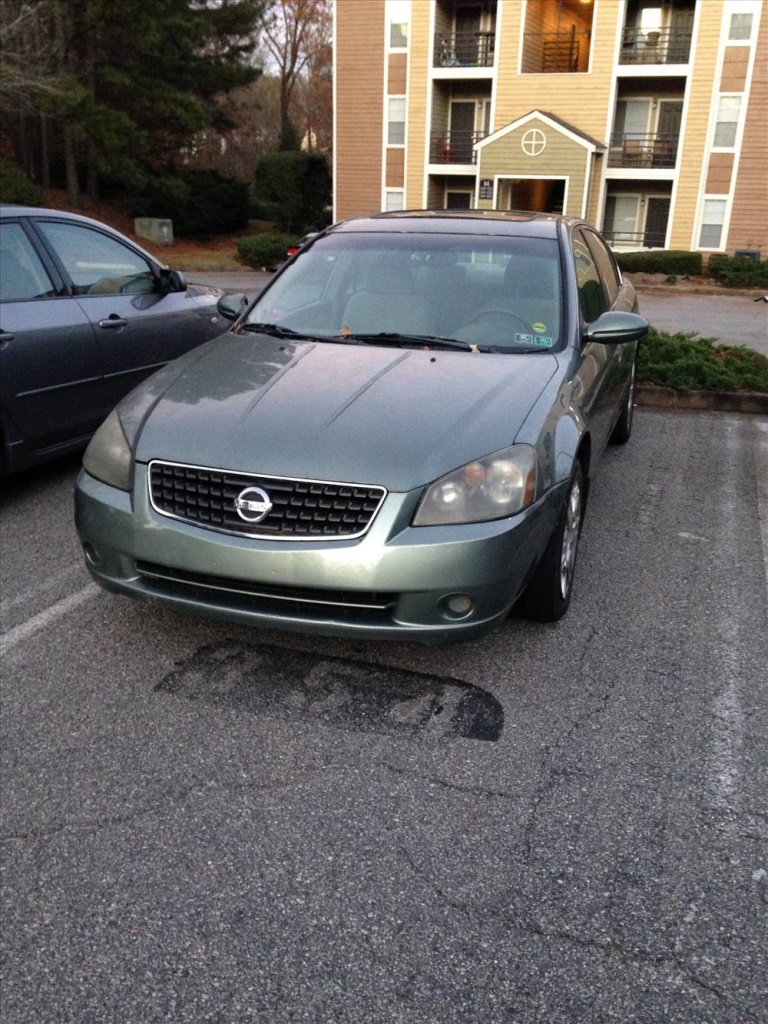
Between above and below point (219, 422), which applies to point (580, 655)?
below

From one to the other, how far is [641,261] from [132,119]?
19.1 m

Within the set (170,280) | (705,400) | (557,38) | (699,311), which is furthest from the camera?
(557,38)

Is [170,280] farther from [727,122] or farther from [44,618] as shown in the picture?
[727,122]

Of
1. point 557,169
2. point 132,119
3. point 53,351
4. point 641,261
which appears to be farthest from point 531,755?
point 132,119

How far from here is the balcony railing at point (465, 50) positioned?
99.3ft

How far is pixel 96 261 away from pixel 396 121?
27929 mm

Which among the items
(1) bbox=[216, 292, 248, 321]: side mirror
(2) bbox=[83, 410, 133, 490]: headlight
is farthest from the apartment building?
(2) bbox=[83, 410, 133, 490]: headlight

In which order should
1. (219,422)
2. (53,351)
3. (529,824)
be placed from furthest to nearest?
(53,351) < (219,422) < (529,824)

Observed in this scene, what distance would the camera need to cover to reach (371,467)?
3.04m

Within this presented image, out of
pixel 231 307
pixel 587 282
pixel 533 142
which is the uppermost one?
pixel 533 142

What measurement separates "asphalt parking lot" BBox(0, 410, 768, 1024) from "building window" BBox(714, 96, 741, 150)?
28013 mm

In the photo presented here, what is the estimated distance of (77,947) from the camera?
2.19m

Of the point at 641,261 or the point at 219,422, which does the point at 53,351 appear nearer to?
the point at 219,422

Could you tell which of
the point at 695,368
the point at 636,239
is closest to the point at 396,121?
the point at 636,239
